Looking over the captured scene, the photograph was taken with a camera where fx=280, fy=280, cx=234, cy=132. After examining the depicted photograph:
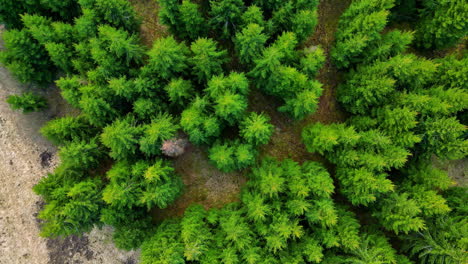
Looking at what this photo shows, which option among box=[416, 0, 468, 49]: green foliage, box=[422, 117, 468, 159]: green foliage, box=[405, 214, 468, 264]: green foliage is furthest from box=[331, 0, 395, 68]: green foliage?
box=[405, 214, 468, 264]: green foliage

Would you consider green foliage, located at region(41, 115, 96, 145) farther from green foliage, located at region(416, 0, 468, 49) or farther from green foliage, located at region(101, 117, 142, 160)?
green foliage, located at region(416, 0, 468, 49)

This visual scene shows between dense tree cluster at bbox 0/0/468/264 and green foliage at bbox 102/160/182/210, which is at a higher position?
dense tree cluster at bbox 0/0/468/264

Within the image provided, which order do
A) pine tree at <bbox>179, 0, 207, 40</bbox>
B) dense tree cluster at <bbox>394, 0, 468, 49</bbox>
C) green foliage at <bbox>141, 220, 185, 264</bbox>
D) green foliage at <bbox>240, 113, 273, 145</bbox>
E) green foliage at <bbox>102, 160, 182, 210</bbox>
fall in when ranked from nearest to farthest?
green foliage at <bbox>141, 220, 185, 264</bbox>
green foliage at <bbox>102, 160, 182, 210</bbox>
green foliage at <bbox>240, 113, 273, 145</bbox>
pine tree at <bbox>179, 0, 207, 40</bbox>
dense tree cluster at <bbox>394, 0, 468, 49</bbox>

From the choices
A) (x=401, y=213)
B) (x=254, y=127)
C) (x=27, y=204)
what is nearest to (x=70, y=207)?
(x=27, y=204)

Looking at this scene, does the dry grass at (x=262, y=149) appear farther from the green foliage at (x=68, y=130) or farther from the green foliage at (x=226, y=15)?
the green foliage at (x=68, y=130)

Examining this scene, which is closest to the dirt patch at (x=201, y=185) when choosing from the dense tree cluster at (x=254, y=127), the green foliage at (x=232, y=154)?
the dense tree cluster at (x=254, y=127)

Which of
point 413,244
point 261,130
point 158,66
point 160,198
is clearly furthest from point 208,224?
point 413,244
